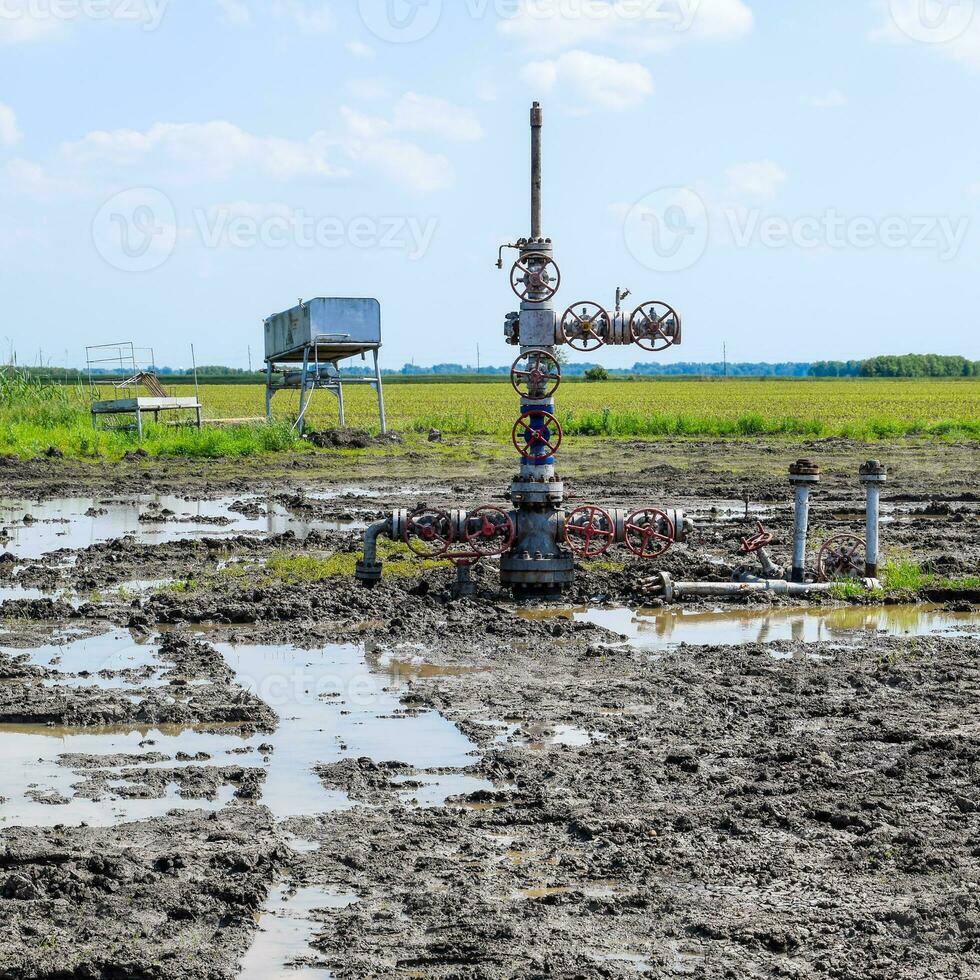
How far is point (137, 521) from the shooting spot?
64.5ft

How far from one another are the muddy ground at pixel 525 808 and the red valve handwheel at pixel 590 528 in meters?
0.59

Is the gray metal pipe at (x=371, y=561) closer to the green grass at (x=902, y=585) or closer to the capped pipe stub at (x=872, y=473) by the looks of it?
the green grass at (x=902, y=585)

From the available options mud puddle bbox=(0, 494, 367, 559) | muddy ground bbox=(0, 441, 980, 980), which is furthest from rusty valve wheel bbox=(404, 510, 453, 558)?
mud puddle bbox=(0, 494, 367, 559)

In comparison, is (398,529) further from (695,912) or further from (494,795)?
(695,912)

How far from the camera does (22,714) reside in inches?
339

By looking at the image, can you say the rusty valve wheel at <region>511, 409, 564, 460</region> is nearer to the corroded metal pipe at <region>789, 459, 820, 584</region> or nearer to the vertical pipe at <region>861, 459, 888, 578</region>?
the corroded metal pipe at <region>789, 459, 820, 584</region>

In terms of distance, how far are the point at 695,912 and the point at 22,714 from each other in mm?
4848

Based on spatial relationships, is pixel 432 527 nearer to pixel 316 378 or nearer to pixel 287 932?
pixel 287 932

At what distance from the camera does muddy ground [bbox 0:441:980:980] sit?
525cm

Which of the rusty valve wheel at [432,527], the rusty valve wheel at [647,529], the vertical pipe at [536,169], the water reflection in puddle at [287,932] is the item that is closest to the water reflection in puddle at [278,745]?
the water reflection in puddle at [287,932]

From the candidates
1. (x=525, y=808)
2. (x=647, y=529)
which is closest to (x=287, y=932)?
(x=525, y=808)

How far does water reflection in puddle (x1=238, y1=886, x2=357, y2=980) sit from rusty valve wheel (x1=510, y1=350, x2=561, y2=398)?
7614 millimetres

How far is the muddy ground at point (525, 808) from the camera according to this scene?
5246mm

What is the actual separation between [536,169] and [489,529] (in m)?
3.50
